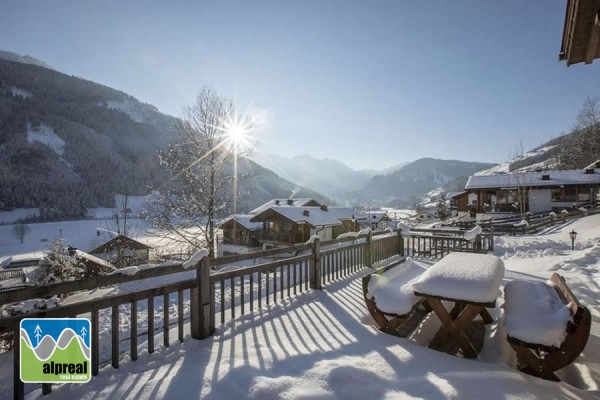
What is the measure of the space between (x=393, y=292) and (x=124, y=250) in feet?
98.3

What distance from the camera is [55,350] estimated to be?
271 centimetres

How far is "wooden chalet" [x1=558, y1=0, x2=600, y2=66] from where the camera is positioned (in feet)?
11.0

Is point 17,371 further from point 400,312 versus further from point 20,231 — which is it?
point 20,231

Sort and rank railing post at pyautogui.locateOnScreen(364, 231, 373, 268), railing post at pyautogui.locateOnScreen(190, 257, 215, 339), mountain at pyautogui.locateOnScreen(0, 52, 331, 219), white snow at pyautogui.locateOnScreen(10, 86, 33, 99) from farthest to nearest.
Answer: white snow at pyautogui.locateOnScreen(10, 86, 33, 99) < mountain at pyautogui.locateOnScreen(0, 52, 331, 219) < railing post at pyautogui.locateOnScreen(364, 231, 373, 268) < railing post at pyautogui.locateOnScreen(190, 257, 215, 339)

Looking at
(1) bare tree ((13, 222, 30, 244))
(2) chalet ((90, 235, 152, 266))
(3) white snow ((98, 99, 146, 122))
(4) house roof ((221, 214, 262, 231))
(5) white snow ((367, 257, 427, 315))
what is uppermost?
(3) white snow ((98, 99, 146, 122))

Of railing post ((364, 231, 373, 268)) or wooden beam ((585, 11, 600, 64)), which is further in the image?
railing post ((364, 231, 373, 268))

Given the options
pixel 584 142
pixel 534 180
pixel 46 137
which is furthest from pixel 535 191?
pixel 46 137

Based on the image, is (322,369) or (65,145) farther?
(65,145)

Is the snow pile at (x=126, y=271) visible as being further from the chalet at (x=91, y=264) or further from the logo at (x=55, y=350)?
the chalet at (x=91, y=264)

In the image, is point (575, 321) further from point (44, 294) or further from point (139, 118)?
point (139, 118)

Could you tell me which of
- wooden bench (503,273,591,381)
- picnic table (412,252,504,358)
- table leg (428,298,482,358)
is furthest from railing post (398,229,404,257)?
wooden bench (503,273,591,381)

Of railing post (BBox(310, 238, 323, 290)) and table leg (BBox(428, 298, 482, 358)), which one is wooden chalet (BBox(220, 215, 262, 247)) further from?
table leg (BBox(428, 298, 482, 358))

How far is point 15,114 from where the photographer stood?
11638 centimetres

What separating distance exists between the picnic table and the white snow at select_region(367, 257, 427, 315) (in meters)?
0.25
